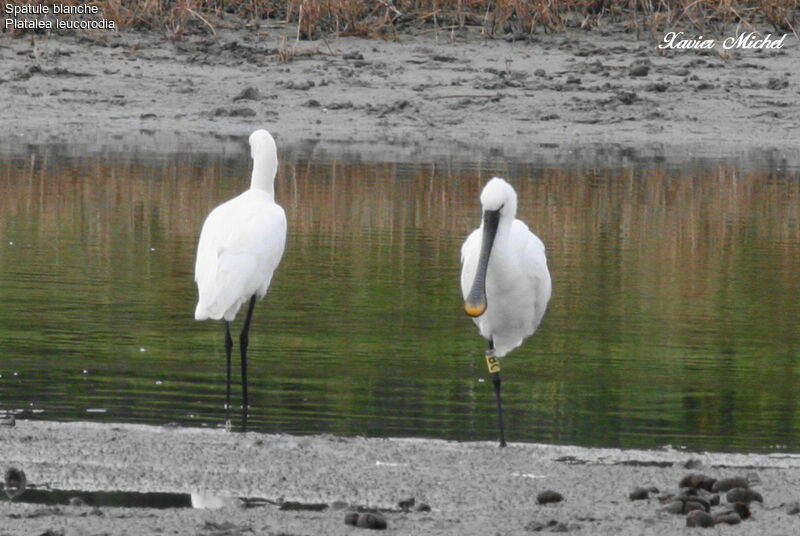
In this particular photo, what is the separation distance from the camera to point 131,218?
13336 millimetres

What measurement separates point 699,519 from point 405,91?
1428cm

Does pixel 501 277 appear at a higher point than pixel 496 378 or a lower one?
higher

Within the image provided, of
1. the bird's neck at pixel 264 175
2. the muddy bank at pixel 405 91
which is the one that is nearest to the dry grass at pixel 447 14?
the muddy bank at pixel 405 91

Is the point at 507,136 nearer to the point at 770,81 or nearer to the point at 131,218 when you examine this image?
the point at 770,81

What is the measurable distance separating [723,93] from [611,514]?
47.1ft

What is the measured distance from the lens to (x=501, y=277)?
25.8 feet

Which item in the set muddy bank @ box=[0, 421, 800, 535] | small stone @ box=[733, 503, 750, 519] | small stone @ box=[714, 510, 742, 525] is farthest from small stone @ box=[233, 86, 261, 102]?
small stone @ box=[714, 510, 742, 525]

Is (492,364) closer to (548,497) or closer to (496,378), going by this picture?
(496,378)

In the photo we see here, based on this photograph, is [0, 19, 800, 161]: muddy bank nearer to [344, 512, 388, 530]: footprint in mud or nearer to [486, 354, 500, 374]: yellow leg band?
[486, 354, 500, 374]: yellow leg band

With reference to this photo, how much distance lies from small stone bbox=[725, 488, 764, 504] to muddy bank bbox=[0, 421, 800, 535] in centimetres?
3

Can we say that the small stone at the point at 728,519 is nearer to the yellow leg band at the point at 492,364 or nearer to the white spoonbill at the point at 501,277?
the white spoonbill at the point at 501,277

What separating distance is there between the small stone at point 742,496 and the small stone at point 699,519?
1.04 ft

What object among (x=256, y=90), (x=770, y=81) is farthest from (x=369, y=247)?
(x=770, y=81)

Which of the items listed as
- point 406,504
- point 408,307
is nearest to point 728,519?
point 406,504
